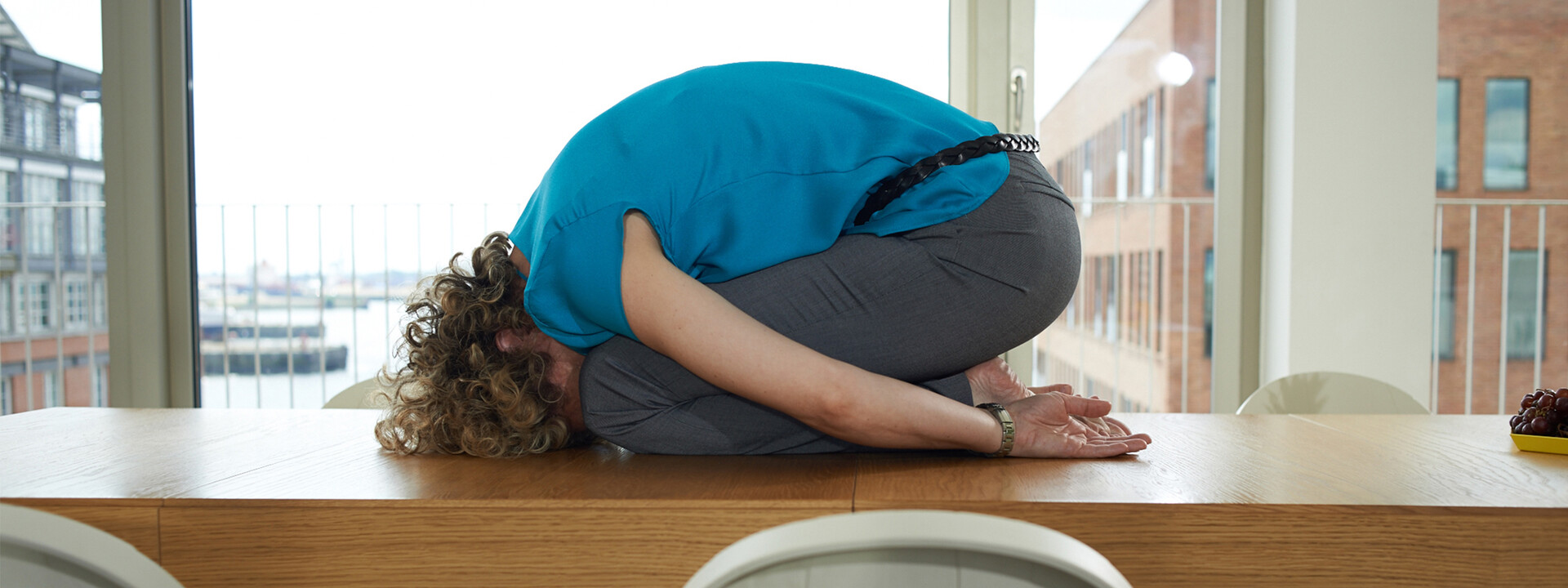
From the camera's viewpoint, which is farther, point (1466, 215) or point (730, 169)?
point (1466, 215)

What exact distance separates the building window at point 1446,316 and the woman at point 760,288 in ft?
8.02

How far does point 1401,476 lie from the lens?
3.03 ft

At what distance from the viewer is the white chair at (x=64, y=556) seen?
52 cm

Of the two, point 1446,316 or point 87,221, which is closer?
point 87,221

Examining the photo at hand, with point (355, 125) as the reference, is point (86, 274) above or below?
below

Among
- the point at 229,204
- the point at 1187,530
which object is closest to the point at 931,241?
the point at 1187,530

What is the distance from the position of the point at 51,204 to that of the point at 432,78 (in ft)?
4.18

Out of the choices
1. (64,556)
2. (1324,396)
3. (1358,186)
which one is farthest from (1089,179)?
(64,556)

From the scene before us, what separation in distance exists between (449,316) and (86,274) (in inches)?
96.3

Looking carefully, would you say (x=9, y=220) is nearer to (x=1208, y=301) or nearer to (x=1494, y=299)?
(x=1208, y=301)

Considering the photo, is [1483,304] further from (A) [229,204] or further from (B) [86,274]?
(B) [86,274]

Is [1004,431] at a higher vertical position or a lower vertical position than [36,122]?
lower

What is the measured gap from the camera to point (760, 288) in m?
1.02

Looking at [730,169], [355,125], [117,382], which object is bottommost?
[117,382]
